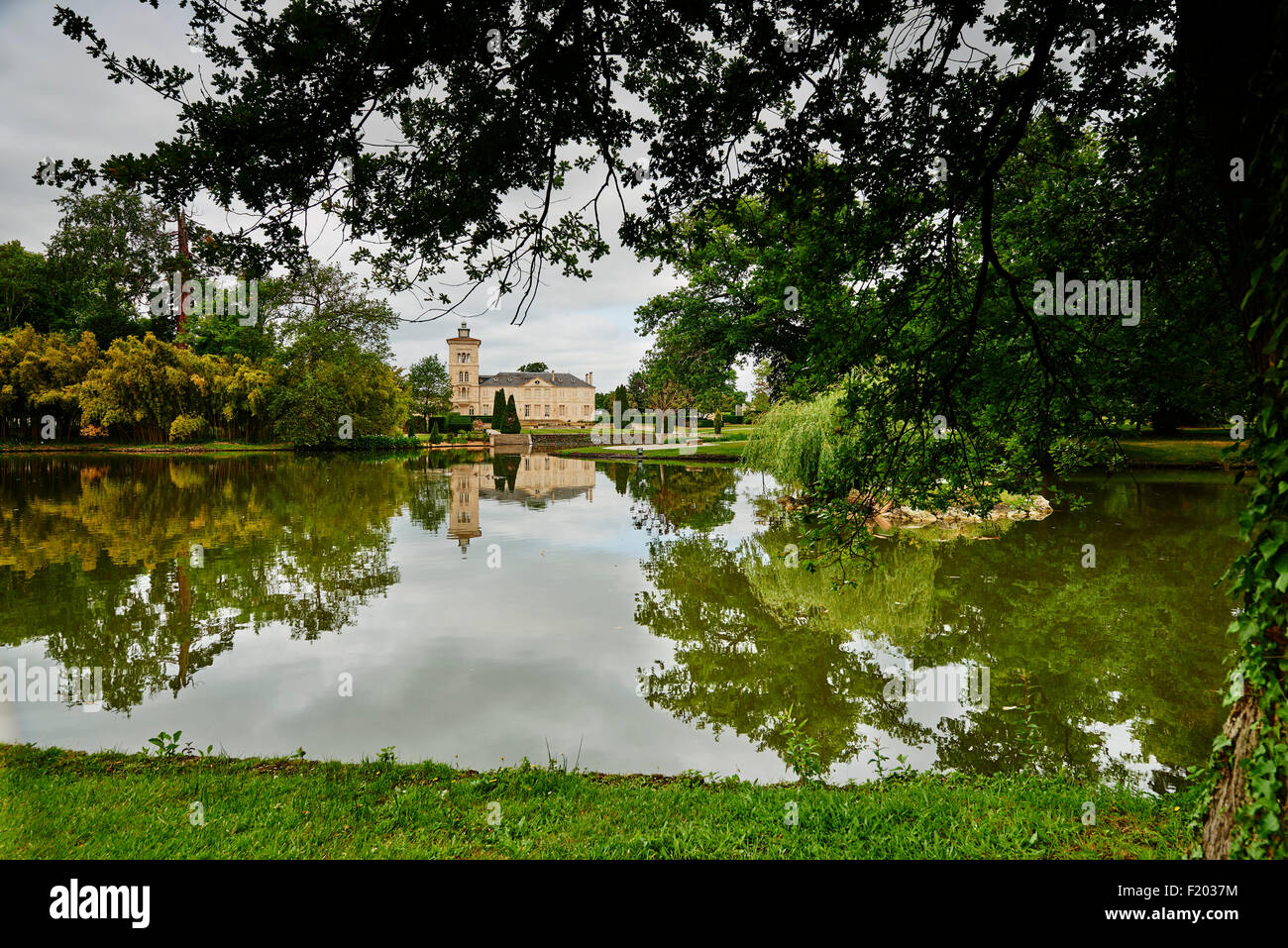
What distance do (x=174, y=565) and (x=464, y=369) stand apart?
78.6m

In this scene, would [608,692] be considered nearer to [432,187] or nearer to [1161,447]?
[432,187]

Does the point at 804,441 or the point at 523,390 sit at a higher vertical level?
the point at 523,390

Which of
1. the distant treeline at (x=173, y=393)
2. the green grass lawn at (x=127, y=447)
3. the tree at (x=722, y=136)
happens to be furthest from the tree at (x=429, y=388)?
the tree at (x=722, y=136)

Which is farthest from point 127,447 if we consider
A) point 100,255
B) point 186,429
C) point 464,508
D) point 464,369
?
point 464,369

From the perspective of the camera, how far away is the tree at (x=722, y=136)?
3344 mm

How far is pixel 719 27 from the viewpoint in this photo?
163 inches

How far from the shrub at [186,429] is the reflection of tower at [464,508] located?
19263 millimetres

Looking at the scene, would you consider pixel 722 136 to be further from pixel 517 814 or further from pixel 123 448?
pixel 123 448

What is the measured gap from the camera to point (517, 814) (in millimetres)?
3588

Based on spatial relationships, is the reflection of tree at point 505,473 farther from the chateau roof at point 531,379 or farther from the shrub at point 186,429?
the chateau roof at point 531,379

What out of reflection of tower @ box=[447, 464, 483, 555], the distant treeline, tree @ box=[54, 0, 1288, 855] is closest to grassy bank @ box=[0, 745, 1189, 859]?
tree @ box=[54, 0, 1288, 855]

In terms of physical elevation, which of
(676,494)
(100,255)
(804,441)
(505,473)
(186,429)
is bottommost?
(676,494)

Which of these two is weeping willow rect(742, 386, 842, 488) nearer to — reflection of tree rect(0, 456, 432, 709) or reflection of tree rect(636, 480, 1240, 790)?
reflection of tree rect(636, 480, 1240, 790)

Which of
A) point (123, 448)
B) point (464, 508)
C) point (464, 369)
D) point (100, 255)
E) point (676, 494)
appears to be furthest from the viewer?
point (464, 369)
